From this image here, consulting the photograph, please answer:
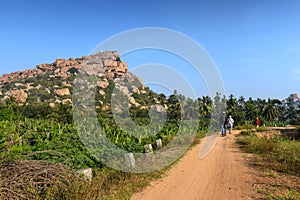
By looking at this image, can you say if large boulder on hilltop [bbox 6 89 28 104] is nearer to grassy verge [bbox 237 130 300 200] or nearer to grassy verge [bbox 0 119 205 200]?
grassy verge [bbox 0 119 205 200]

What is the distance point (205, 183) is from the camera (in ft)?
17.6

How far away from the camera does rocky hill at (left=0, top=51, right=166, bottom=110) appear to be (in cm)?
1550

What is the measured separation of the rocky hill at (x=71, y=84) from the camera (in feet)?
50.9

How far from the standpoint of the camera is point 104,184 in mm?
5074

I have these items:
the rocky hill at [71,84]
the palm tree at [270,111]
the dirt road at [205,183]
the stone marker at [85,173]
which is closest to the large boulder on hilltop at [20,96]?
the rocky hill at [71,84]

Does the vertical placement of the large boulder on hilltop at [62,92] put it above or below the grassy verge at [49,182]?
above

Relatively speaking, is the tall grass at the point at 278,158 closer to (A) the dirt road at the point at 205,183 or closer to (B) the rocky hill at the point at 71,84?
(A) the dirt road at the point at 205,183

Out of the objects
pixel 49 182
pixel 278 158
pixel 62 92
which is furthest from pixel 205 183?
pixel 62 92

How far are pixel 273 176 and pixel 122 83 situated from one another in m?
14.8

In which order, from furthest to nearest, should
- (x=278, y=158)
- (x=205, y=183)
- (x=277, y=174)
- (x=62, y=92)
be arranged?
(x=62, y=92)
(x=278, y=158)
(x=277, y=174)
(x=205, y=183)

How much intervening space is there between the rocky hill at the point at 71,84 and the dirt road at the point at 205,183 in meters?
4.77

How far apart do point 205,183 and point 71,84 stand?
5396cm

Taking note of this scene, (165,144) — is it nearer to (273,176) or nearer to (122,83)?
(273,176)

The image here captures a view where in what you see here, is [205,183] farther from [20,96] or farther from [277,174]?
[20,96]
